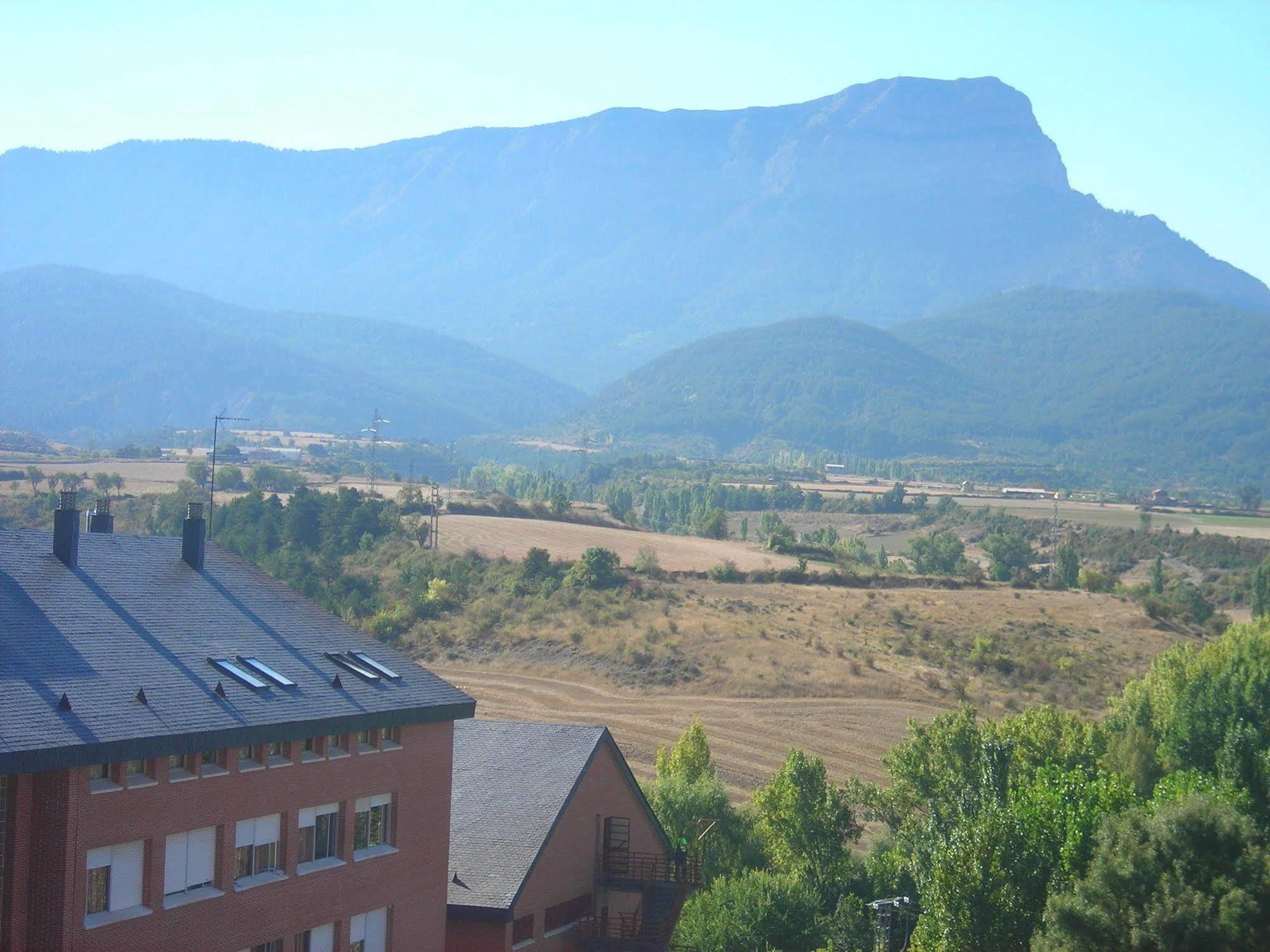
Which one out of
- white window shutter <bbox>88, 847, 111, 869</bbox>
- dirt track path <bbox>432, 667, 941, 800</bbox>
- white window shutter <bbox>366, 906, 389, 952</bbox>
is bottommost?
dirt track path <bbox>432, 667, 941, 800</bbox>

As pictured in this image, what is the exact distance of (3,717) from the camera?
19453 mm

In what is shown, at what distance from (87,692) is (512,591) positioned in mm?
69790

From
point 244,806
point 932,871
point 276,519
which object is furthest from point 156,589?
point 276,519

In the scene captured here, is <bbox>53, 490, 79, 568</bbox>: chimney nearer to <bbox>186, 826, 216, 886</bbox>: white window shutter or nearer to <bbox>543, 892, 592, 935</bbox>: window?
<bbox>186, 826, 216, 886</bbox>: white window shutter

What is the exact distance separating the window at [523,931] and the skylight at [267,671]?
7.80m

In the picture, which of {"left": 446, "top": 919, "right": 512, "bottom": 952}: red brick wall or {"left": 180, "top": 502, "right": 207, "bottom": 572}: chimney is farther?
{"left": 446, "top": 919, "right": 512, "bottom": 952}: red brick wall

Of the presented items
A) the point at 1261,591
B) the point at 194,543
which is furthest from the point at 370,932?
the point at 1261,591

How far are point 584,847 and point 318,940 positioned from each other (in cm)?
909

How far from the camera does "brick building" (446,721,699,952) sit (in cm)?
2923

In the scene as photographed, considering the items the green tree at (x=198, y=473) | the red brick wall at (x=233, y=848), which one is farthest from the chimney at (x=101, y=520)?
the green tree at (x=198, y=473)

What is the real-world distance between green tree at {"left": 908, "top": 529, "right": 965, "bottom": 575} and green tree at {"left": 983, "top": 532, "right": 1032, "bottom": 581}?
2.68 m

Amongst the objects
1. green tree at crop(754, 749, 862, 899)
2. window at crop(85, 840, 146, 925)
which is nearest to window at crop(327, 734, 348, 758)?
window at crop(85, 840, 146, 925)

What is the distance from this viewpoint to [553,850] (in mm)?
30922

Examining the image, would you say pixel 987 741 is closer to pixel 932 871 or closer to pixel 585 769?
pixel 932 871
